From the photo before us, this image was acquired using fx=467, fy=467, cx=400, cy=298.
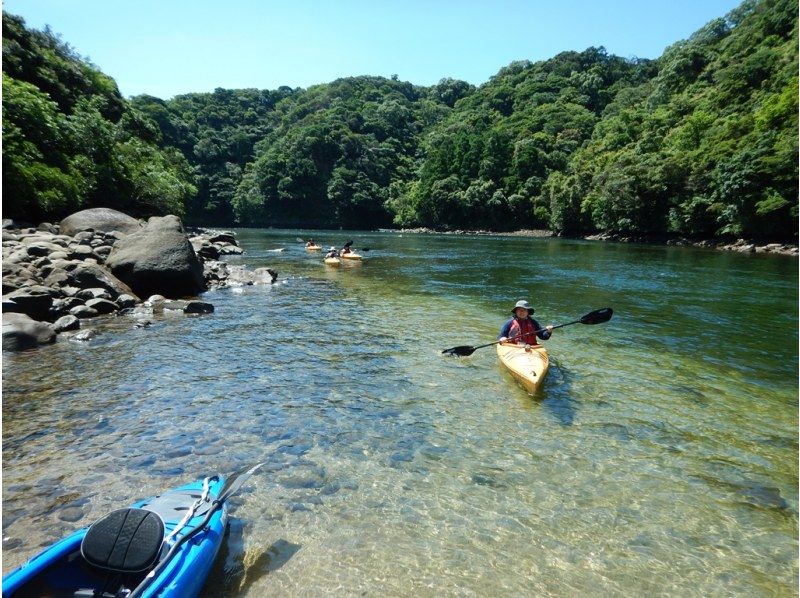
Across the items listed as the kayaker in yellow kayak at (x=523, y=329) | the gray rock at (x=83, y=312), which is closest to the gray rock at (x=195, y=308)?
the gray rock at (x=83, y=312)

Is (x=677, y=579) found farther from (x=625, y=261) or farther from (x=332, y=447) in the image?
(x=625, y=261)

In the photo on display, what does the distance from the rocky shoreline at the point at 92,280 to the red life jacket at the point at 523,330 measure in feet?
27.4

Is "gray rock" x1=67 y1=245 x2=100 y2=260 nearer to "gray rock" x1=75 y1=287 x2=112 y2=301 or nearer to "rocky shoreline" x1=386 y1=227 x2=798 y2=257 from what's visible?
"gray rock" x1=75 y1=287 x2=112 y2=301

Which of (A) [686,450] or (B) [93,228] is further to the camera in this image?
(B) [93,228]

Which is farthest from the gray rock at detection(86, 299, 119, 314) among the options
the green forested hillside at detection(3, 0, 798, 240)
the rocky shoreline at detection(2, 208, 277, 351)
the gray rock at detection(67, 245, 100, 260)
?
the green forested hillside at detection(3, 0, 798, 240)

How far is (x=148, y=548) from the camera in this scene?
3.07 meters

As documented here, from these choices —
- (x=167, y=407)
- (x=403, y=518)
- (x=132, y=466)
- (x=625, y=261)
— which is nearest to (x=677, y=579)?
(x=403, y=518)

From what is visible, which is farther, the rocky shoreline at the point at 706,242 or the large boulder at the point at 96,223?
the rocky shoreline at the point at 706,242

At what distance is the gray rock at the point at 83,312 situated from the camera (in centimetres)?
1127

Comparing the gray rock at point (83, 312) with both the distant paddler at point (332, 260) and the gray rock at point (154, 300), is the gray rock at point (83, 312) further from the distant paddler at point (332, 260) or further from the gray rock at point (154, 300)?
the distant paddler at point (332, 260)

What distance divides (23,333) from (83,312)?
268 cm

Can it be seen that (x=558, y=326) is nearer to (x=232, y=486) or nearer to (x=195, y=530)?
(x=232, y=486)

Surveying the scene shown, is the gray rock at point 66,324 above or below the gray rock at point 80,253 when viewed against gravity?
below

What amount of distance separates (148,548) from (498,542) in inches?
110
